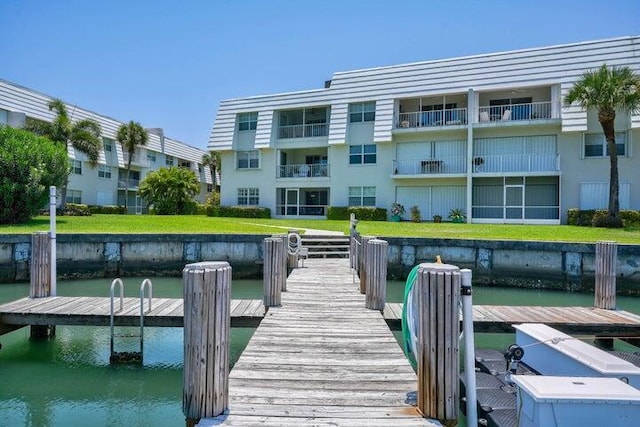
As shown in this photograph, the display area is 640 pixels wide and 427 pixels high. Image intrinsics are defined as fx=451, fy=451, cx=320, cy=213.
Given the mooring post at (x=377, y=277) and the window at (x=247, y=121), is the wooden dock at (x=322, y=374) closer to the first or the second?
the mooring post at (x=377, y=277)

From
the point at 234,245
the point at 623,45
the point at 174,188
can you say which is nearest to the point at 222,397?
the point at 234,245

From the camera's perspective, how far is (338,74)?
33.8m

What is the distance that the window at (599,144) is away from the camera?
26453 millimetres

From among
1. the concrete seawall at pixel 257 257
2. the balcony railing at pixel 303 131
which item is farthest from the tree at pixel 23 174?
the balcony railing at pixel 303 131

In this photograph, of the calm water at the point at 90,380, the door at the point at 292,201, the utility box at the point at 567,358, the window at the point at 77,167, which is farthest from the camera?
the window at the point at 77,167

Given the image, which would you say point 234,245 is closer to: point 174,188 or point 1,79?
point 174,188

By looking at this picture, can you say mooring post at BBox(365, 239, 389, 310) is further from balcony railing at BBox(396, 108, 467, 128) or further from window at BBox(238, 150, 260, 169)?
window at BBox(238, 150, 260, 169)

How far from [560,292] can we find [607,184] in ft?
46.6

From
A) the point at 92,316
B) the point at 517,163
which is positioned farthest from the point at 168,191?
the point at 92,316

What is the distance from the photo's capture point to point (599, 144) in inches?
1058

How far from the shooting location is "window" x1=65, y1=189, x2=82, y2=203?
134 feet

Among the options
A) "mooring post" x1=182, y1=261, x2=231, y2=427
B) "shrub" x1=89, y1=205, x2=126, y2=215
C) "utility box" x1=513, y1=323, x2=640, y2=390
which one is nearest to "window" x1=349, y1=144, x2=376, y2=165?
"shrub" x1=89, y1=205, x2=126, y2=215

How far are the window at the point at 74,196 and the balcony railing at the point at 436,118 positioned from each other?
98.1ft

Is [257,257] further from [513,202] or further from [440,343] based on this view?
[513,202]
